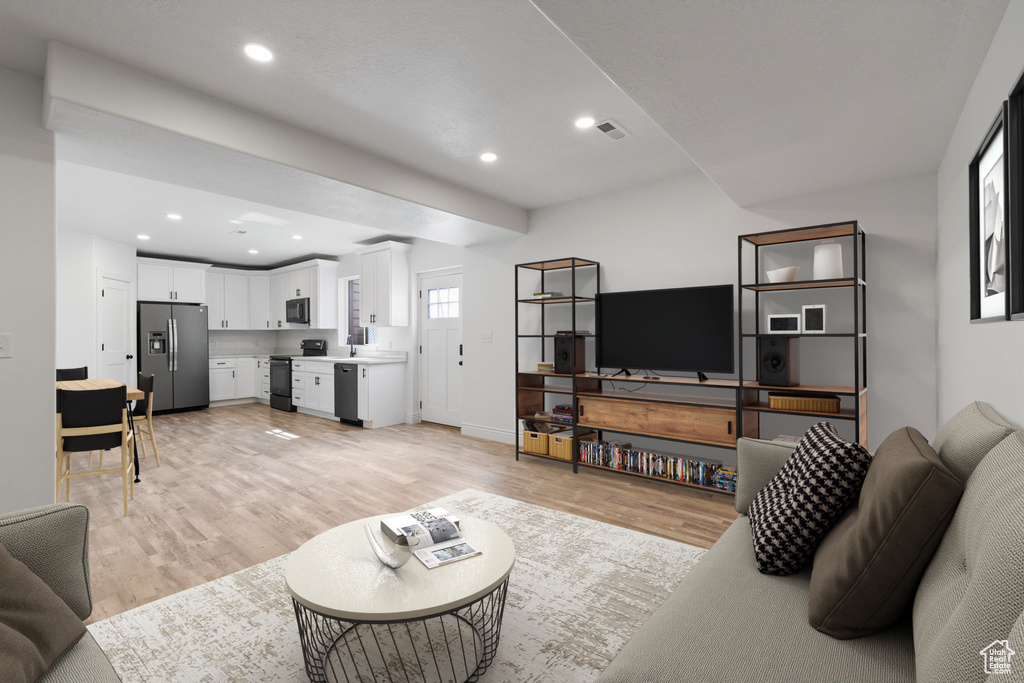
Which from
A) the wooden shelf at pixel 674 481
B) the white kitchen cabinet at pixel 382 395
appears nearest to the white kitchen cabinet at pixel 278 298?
the white kitchen cabinet at pixel 382 395

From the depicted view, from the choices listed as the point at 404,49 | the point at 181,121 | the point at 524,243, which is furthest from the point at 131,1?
the point at 524,243

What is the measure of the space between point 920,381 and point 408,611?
135 inches

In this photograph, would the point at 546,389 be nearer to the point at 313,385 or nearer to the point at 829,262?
the point at 829,262

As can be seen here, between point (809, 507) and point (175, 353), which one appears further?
point (175, 353)

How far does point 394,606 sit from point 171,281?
8.03 m

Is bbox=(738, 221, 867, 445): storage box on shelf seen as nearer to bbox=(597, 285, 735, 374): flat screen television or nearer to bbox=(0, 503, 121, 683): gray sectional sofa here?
bbox=(597, 285, 735, 374): flat screen television

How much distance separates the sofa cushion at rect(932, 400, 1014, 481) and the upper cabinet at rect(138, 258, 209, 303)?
29.5 feet

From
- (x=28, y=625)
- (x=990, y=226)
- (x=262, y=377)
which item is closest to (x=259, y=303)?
(x=262, y=377)

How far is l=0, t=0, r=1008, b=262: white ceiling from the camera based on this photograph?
1.64 m

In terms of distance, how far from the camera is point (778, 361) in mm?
3277

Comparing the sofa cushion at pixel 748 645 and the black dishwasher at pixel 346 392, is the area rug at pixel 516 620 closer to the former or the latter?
the sofa cushion at pixel 748 645

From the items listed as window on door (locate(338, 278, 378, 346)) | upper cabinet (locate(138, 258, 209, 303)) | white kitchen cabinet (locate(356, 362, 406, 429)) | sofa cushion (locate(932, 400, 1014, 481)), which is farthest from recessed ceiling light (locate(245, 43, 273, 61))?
upper cabinet (locate(138, 258, 209, 303))

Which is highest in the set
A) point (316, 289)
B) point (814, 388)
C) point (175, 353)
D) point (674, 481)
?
point (316, 289)

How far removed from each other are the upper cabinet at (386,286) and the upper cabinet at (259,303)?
113 inches
